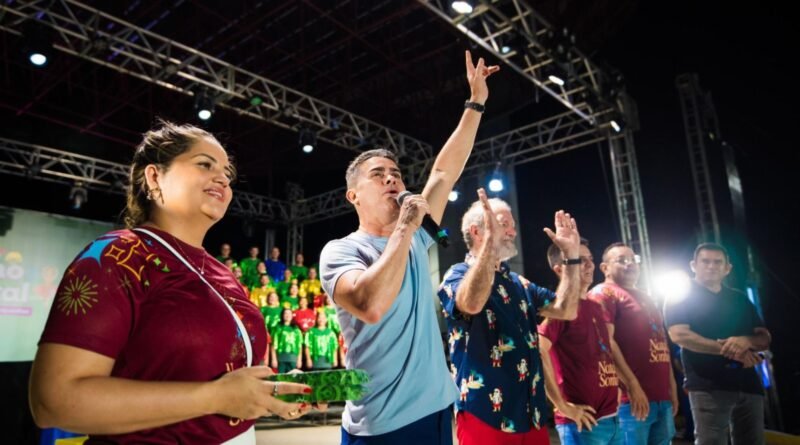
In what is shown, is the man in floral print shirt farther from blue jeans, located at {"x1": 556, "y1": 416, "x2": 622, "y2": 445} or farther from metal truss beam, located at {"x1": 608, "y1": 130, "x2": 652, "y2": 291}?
metal truss beam, located at {"x1": 608, "y1": 130, "x2": 652, "y2": 291}

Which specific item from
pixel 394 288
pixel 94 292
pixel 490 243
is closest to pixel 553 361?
pixel 490 243

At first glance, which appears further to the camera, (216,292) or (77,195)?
(77,195)

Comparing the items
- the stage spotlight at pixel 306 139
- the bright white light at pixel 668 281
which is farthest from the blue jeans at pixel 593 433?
the stage spotlight at pixel 306 139

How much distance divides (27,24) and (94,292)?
6.65 meters

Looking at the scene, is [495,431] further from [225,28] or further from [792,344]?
[225,28]

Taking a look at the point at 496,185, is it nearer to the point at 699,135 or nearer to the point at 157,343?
the point at 699,135

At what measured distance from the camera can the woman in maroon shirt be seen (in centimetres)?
82

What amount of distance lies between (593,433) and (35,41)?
6.95 metres

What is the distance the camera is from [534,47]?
23.3 ft

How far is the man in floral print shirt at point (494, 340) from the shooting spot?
198cm

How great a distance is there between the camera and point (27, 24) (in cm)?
577

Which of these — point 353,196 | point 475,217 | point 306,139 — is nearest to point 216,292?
point 353,196

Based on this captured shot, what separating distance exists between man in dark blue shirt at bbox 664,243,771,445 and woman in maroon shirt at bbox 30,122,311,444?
3349mm

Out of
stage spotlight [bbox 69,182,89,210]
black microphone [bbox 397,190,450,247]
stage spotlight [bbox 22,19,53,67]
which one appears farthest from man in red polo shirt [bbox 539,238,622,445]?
stage spotlight [bbox 69,182,89,210]
